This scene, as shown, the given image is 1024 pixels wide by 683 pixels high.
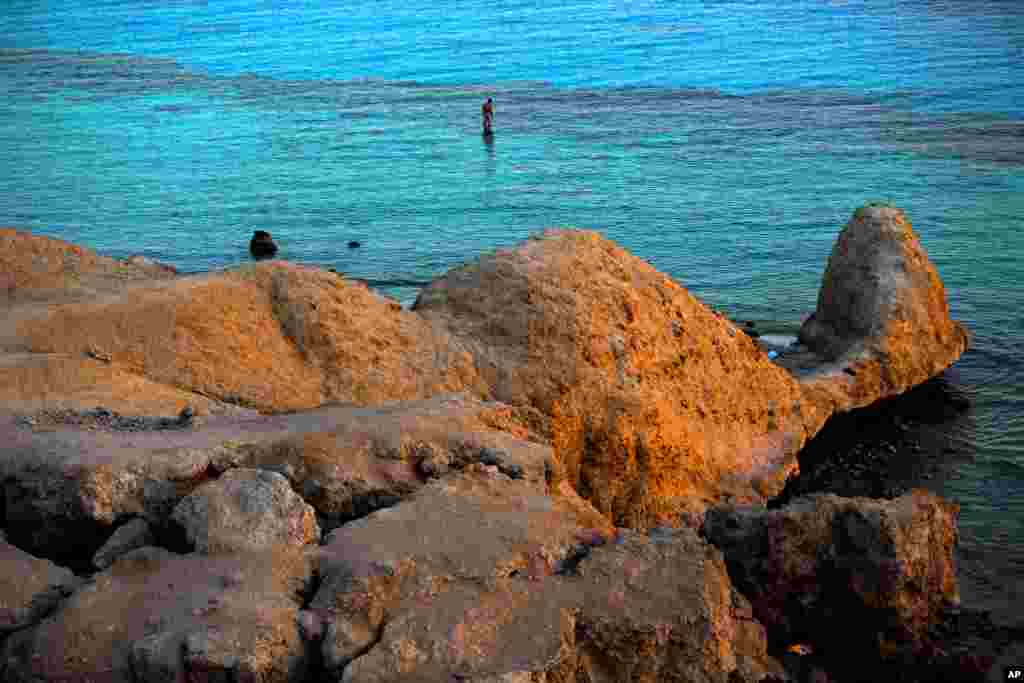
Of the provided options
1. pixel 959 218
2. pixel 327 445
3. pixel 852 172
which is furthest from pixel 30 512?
pixel 852 172

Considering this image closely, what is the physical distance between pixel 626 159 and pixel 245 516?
1194 inches

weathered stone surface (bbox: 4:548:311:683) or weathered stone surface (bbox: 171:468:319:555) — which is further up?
weathered stone surface (bbox: 171:468:319:555)

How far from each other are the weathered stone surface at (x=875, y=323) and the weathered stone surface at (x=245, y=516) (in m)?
8.97

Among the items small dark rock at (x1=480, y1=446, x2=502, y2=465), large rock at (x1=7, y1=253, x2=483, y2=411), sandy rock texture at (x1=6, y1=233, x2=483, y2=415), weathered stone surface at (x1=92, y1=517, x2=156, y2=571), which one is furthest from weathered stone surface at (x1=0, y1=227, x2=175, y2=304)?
small dark rock at (x1=480, y1=446, x2=502, y2=465)

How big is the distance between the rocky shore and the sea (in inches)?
132

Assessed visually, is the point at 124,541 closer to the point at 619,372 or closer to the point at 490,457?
the point at 490,457

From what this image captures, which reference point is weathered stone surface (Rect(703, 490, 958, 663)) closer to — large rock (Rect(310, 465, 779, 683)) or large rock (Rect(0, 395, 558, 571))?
large rock (Rect(310, 465, 779, 683))

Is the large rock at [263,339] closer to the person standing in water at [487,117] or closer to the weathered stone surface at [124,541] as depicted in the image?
the weathered stone surface at [124,541]

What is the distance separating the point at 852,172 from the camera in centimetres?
3316

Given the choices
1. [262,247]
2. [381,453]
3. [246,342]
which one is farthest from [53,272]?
[262,247]

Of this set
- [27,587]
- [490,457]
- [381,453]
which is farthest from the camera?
[490,457]

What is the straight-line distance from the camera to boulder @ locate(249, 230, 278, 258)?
27.0 m

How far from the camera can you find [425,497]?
24.3 ft

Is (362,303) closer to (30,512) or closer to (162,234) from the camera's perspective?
(30,512)
